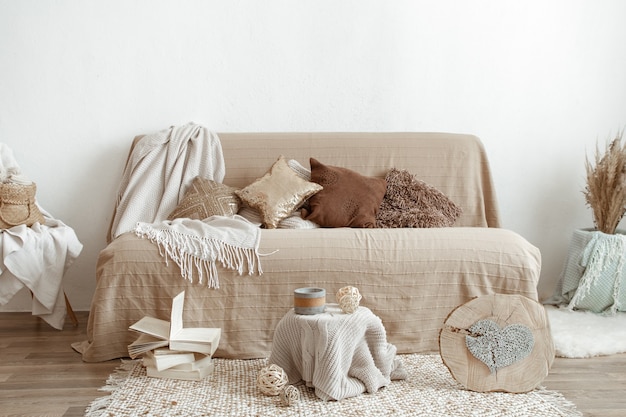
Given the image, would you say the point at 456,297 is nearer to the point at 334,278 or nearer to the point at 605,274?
the point at 334,278

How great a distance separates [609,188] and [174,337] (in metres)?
2.41

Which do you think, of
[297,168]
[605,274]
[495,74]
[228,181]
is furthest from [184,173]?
[605,274]

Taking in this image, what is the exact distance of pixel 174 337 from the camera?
2381 mm

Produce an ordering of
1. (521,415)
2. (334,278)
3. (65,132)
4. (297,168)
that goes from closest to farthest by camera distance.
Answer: (521,415)
(334,278)
(297,168)
(65,132)

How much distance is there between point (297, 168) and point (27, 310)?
1.69 meters

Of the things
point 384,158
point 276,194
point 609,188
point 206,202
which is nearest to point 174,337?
point 206,202

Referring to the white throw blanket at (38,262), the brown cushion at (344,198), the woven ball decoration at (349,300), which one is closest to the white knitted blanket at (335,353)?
the woven ball decoration at (349,300)

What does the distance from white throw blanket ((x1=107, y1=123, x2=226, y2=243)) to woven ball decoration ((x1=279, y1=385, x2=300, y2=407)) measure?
52.3 inches

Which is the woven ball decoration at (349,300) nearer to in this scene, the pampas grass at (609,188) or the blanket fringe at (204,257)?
the blanket fringe at (204,257)

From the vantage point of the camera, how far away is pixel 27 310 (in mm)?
3504

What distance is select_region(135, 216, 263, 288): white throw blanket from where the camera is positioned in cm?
258

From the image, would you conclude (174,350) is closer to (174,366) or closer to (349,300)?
(174,366)

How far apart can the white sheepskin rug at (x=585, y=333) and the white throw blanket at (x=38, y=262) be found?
2256 mm

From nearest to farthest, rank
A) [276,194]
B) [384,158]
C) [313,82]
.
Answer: [276,194] → [384,158] → [313,82]
